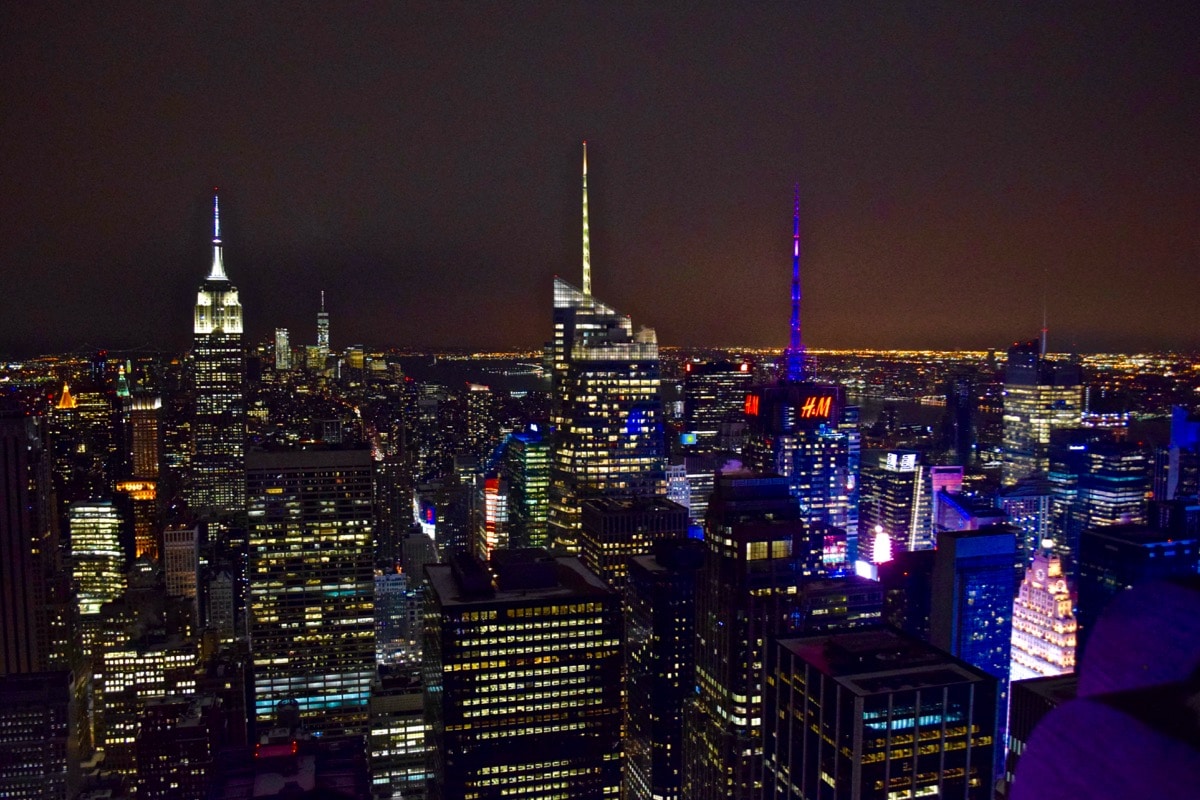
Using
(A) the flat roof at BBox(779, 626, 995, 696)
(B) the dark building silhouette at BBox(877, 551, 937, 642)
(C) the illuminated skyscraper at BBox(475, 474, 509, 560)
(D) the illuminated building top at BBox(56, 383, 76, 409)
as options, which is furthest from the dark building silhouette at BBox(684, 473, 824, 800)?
(D) the illuminated building top at BBox(56, 383, 76, 409)

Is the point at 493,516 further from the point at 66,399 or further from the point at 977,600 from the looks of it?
the point at 977,600

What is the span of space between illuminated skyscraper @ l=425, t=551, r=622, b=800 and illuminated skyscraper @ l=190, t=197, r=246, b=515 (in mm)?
20150

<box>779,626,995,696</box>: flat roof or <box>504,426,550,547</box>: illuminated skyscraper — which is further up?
<box>779,626,995,696</box>: flat roof

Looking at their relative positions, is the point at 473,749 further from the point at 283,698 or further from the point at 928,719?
the point at 283,698

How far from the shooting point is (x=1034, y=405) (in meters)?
24.1

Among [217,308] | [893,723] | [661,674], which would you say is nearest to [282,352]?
[217,308]

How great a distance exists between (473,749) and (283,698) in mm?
10703

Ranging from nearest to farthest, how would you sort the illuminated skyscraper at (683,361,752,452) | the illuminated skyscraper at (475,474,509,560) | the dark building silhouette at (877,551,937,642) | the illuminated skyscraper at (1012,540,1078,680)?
1. the illuminated skyscraper at (1012,540,1078,680)
2. the dark building silhouette at (877,551,937,642)
3. the illuminated skyscraper at (475,474,509,560)
4. the illuminated skyscraper at (683,361,752,452)

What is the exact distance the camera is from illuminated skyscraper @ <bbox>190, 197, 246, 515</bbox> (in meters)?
33.0

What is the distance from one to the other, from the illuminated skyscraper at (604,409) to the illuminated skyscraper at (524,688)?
1395 centimetres

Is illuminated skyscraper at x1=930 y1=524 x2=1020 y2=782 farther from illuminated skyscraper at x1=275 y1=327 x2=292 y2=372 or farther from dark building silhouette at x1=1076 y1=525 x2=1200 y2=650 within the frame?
illuminated skyscraper at x1=275 y1=327 x2=292 y2=372

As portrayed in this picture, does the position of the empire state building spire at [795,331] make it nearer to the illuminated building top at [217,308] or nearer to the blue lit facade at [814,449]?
the blue lit facade at [814,449]

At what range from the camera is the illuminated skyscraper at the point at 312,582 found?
23.0m

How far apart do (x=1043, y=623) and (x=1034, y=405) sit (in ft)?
22.8
